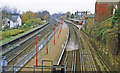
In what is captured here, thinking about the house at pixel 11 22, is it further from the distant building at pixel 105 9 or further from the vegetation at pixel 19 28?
the distant building at pixel 105 9

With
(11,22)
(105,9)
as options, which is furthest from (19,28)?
(105,9)

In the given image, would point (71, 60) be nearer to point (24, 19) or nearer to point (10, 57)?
point (10, 57)

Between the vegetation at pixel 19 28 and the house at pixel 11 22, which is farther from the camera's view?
the house at pixel 11 22

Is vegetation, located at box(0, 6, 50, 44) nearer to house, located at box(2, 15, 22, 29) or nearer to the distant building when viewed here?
house, located at box(2, 15, 22, 29)

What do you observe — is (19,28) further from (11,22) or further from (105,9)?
Result: (105,9)

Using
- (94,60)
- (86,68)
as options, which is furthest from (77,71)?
(94,60)

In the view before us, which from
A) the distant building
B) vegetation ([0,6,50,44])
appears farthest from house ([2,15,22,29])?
the distant building

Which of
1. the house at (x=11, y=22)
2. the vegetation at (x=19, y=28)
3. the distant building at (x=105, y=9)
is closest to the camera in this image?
the distant building at (x=105, y=9)

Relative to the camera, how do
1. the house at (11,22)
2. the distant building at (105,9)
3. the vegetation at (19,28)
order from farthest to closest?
1. the house at (11,22)
2. the vegetation at (19,28)
3. the distant building at (105,9)

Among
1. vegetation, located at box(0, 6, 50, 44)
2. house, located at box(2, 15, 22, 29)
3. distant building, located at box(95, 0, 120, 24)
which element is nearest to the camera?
distant building, located at box(95, 0, 120, 24)

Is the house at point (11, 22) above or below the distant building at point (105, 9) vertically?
below

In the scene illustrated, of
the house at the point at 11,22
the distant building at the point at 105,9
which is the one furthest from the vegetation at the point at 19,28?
the distant building at the point at 105,9

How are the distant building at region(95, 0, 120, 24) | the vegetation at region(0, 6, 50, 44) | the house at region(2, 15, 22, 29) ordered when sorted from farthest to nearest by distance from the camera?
the house at region(2, 15, 22, 29) → the vegetation at region(0, 6, 50, 44) → the distant building at region(95, 0, 120, 24)

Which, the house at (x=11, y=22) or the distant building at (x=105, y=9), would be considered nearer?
the distant building at (x=105, y=9)
